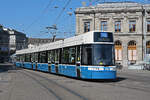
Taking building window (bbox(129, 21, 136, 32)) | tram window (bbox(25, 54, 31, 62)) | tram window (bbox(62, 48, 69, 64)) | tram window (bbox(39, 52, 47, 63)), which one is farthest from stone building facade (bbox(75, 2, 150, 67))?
tram window (bbox(62, 48, 69, 64))

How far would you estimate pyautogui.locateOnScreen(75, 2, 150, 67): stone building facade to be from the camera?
57000 millimetres

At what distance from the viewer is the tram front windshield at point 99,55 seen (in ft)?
56.9

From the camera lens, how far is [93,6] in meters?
60.1

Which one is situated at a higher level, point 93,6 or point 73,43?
point 93,6

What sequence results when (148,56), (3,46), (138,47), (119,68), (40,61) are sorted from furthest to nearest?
(3,46)
(138,47)
(119,68)
(148,56)
(40,61)

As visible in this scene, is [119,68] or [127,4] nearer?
[119,68]

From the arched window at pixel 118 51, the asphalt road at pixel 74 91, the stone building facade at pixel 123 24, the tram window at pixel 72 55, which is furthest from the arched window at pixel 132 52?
the asphalt road at pixel 74 91

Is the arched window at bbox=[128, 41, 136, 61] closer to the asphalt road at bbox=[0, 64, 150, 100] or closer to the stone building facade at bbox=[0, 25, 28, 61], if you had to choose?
the asphalt road at bbox=[0, 64, 150, 100]

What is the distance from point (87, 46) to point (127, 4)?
4438 cm

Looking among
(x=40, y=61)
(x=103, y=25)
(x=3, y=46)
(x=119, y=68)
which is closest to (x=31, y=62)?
(x=40, y=61)

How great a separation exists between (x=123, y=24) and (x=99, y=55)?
42.0 meters

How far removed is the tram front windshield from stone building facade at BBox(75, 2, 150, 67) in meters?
39.5

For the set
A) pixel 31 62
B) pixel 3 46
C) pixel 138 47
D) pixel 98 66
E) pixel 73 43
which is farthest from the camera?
pixel 3 46

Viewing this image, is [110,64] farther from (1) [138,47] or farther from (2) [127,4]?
(2) [127,4]
